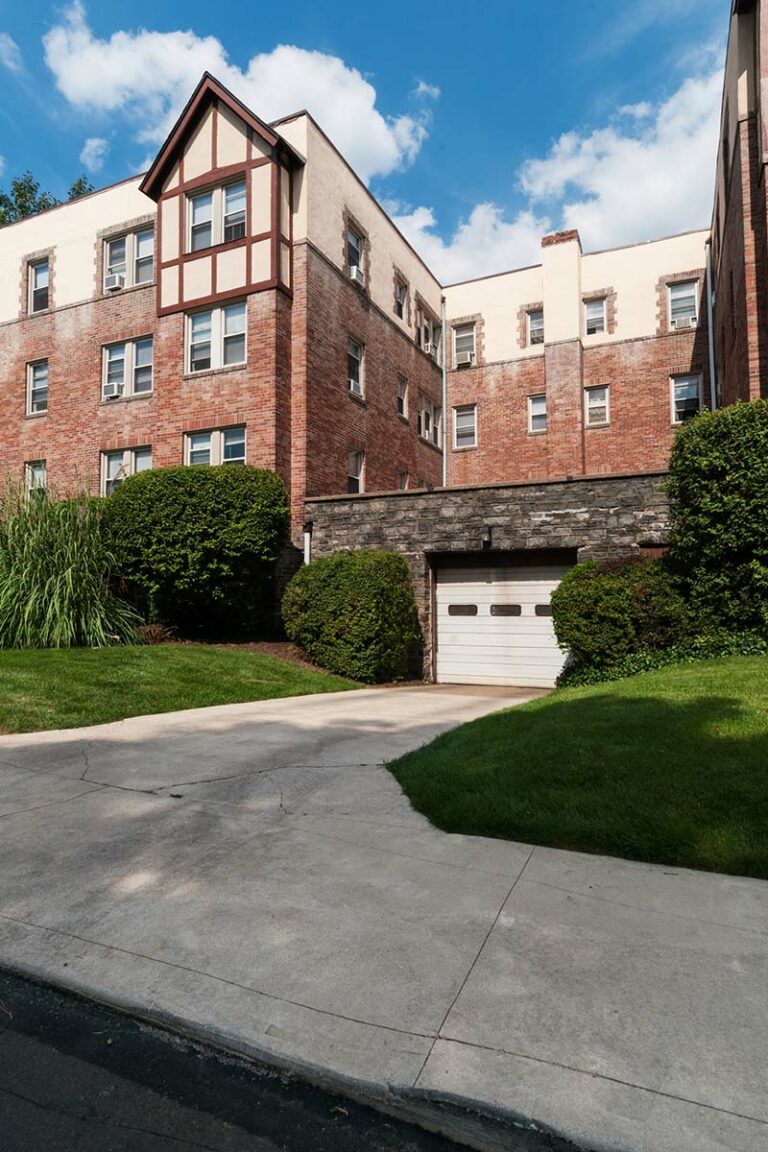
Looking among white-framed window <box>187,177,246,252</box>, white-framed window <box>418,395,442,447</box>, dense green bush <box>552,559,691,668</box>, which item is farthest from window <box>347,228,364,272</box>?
dense green bush <box>552,559,691,668</box>

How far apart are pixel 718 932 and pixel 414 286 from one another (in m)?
23.2

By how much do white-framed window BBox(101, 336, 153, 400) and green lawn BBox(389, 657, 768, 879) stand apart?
15538mm

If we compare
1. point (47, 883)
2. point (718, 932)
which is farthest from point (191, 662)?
point (718, 932)

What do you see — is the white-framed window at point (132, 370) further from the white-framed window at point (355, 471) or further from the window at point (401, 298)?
the window at point (401, 298)

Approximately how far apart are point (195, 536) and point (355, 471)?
6325 mm

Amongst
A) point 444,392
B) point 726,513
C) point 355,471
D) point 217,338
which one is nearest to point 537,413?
point 444,392

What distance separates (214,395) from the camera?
16.8 m

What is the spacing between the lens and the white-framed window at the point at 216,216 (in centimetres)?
1709

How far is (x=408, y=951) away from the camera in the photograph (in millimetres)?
2814

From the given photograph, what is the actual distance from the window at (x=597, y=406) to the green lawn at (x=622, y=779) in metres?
17.6

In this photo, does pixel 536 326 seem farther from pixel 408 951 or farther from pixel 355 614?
pixel 408 951

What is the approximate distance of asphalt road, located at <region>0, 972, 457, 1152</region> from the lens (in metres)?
1.95

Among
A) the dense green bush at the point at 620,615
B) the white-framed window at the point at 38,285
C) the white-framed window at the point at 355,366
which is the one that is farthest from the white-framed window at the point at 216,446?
the dense green bush at the point at 620,615

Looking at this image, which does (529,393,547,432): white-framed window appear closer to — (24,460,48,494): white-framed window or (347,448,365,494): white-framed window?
(347,448,365,494): white-framed window
